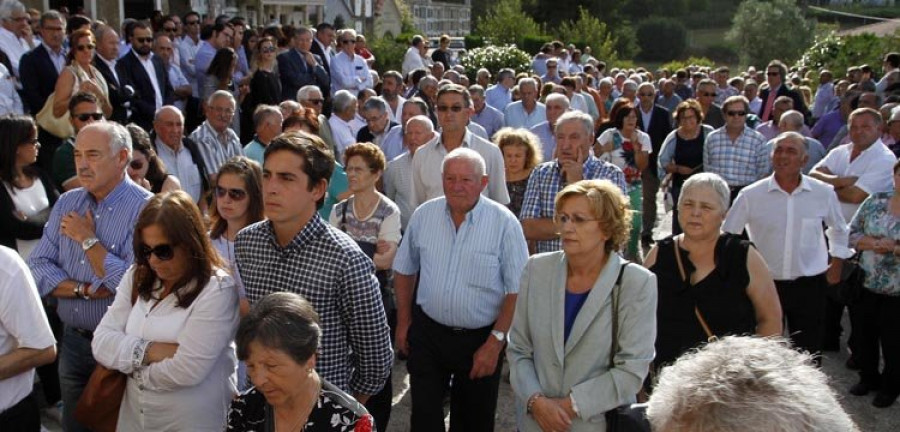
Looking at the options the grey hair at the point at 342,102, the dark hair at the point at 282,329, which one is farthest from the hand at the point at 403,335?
the grey hair at the point at 342,102

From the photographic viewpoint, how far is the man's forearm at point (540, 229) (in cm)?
548

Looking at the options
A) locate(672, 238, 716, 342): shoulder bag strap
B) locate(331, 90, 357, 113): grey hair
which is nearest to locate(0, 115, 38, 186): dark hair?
locate(672, 238, 716, 342): shoulder bag strap

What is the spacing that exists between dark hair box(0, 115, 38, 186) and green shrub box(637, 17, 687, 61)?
5985 centimetres

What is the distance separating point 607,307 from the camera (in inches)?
143

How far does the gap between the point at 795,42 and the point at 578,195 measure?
4875 cm

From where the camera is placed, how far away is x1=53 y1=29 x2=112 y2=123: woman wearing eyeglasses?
7.00 meters

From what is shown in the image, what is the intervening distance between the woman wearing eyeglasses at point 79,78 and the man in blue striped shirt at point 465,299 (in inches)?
149

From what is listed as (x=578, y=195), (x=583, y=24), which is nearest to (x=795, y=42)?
(x=583, y=24)

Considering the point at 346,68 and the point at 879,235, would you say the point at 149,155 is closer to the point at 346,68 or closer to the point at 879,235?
the point at 879,235

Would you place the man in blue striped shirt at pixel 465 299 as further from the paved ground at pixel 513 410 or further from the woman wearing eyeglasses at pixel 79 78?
the woman wearing eyeglasses at pixel 79 78

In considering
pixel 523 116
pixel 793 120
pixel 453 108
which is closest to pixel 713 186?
pixel 453 108

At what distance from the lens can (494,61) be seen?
1909cm

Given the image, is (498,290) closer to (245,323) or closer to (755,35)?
(245,323)

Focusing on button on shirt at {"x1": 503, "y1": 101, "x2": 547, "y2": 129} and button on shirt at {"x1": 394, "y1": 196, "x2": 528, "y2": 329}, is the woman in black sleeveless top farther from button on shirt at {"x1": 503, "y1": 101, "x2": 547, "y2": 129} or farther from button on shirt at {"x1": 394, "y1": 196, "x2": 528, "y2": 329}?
button on shirt at {"x1": 503, "y1": 101, "x2": 547, "y2": 129}
